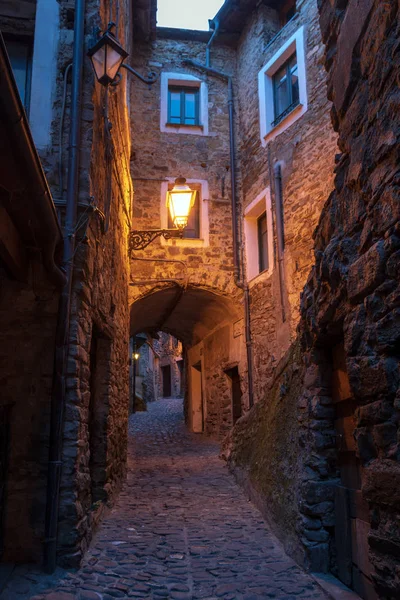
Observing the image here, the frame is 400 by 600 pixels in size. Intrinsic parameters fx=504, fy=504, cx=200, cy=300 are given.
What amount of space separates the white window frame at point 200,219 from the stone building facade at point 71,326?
4.14 meters

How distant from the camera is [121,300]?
7031 mm

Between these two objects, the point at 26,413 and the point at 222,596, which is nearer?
the point at 222,596

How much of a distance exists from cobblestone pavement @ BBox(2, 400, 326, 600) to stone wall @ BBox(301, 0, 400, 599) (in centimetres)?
131

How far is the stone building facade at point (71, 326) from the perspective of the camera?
137 inches

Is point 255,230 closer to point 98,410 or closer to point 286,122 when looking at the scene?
point 286,122

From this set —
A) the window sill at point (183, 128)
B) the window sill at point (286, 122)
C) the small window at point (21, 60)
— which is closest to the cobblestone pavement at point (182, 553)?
the small window at point (21, 60)

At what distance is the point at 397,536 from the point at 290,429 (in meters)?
2.19

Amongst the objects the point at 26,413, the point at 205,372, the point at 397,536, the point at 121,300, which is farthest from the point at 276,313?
the point at 397,536

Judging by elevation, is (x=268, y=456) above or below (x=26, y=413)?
below

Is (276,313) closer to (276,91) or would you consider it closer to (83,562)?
(276,91)

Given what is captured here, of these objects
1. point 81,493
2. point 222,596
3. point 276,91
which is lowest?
point 222,596

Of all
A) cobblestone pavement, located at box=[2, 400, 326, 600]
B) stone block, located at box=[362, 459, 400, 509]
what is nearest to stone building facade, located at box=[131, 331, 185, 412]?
cobblestone pavement, located at box=[2, 400, 326, 600]

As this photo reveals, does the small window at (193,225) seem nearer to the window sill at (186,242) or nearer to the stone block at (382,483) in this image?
the window sill at (186,242)

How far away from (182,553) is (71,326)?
6.54ft
